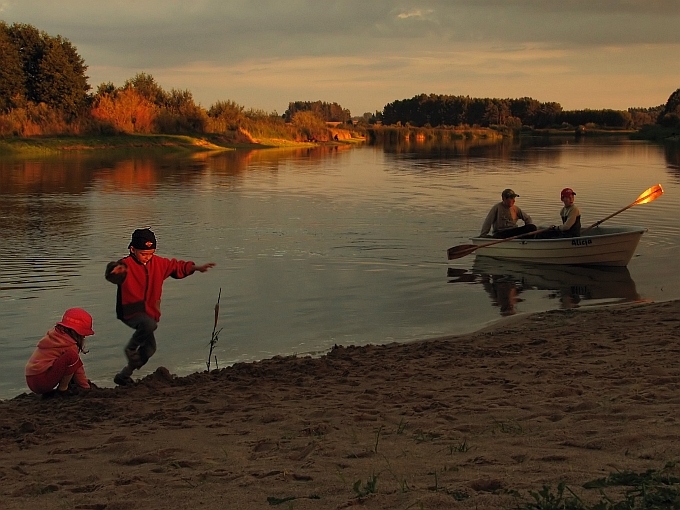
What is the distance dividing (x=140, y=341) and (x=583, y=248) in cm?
1098

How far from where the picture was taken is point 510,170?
4725 cm

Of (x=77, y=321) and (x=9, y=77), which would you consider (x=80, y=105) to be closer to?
(x=9, y=77)

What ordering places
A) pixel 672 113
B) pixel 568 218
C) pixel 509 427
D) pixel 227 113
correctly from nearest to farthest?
pixel 509 427, pixel 568 218, pixel 227 113, pixel 672 113

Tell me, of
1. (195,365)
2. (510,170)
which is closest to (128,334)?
(195,365)

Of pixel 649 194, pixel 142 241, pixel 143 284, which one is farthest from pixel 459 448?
pixel 649 194

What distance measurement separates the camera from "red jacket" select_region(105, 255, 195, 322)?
7.92 m

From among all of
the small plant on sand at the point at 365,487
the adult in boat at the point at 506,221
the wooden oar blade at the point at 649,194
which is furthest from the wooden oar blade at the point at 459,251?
the small plant on sand at the point at 365,487

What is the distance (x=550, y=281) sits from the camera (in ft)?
52.3

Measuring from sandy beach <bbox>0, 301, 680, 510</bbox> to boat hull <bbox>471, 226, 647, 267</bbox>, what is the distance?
7677 mm

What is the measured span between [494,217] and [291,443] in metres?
13.4

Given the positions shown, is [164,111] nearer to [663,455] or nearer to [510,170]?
[510,170]

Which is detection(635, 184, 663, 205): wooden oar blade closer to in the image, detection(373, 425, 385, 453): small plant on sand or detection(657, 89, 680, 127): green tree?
detection(373, 425, 385, 453): small plant on sand

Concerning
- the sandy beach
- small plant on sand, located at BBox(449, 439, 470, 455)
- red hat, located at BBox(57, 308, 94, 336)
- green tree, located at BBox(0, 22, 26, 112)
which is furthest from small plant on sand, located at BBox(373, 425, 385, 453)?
green tree, located at BBox(0, 22, 26, 112)

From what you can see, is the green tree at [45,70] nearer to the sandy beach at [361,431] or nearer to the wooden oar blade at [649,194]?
the wooden oar blade at [649,194]
